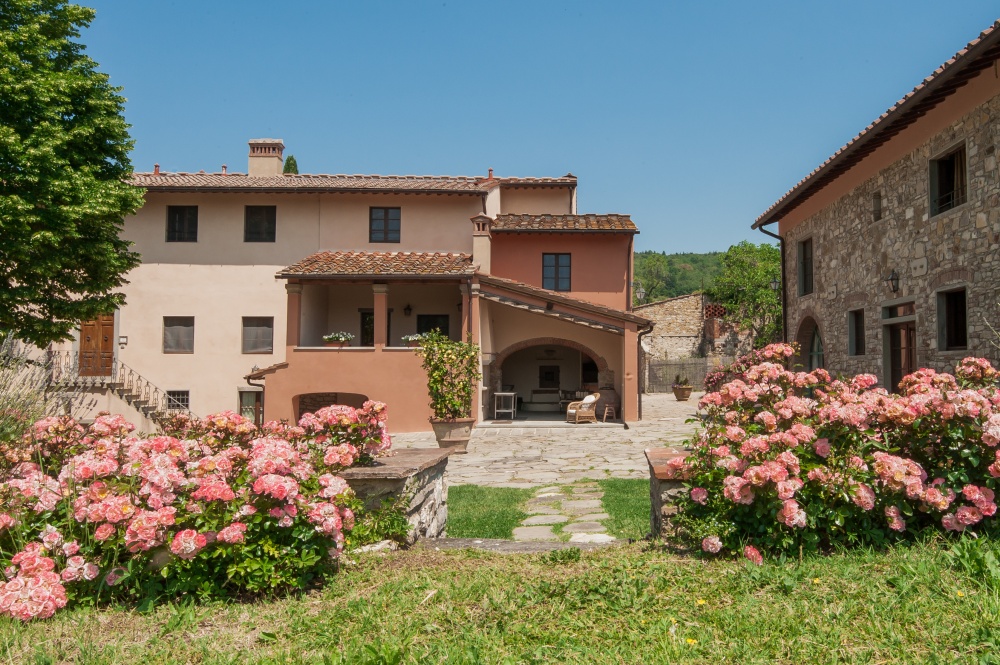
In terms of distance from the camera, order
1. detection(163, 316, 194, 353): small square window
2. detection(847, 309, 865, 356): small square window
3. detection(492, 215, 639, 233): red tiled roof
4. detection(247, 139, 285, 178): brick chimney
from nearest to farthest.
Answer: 1. detection(847, 309, 865, 356): small square window
2. detection(163, 316, 194, 353): small square window
3. detection(492, 215, 639, 233): red tiled roof
4. detection(247, 139, 285, 178): brick chimney

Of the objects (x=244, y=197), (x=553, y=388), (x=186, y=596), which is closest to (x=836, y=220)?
(x=553, y=388)

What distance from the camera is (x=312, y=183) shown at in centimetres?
1970

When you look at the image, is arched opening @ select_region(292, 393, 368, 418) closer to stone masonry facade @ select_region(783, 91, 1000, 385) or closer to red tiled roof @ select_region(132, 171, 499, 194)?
red tiled roof @ select_region(132, 171, 499, 194)

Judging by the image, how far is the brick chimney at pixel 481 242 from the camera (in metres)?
18.2

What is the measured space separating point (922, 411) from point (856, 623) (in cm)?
145

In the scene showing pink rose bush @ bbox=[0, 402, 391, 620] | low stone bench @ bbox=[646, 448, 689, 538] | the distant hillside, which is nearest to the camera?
pink rose bush @ bbox=[0, 402, 391, 620]

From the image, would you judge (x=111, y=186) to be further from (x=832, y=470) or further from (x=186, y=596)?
(x=832, y=470)

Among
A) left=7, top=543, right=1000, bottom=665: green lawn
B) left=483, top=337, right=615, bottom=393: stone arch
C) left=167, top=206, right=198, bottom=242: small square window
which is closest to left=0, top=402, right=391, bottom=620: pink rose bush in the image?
left=7, top=543, right=1000, bottom=665: green lawn

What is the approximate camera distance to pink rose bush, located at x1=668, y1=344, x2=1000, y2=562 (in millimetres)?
3586

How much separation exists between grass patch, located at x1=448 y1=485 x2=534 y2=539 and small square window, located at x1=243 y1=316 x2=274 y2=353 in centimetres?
1255

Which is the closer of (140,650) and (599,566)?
(140,650)

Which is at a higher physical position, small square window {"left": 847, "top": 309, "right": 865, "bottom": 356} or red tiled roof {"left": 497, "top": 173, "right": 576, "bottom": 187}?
red tiled roof {"left": 497, "top": 173, "right": 576, "bottom": 187}

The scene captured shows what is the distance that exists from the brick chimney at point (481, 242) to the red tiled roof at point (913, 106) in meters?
7.70

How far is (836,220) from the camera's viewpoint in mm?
13961
